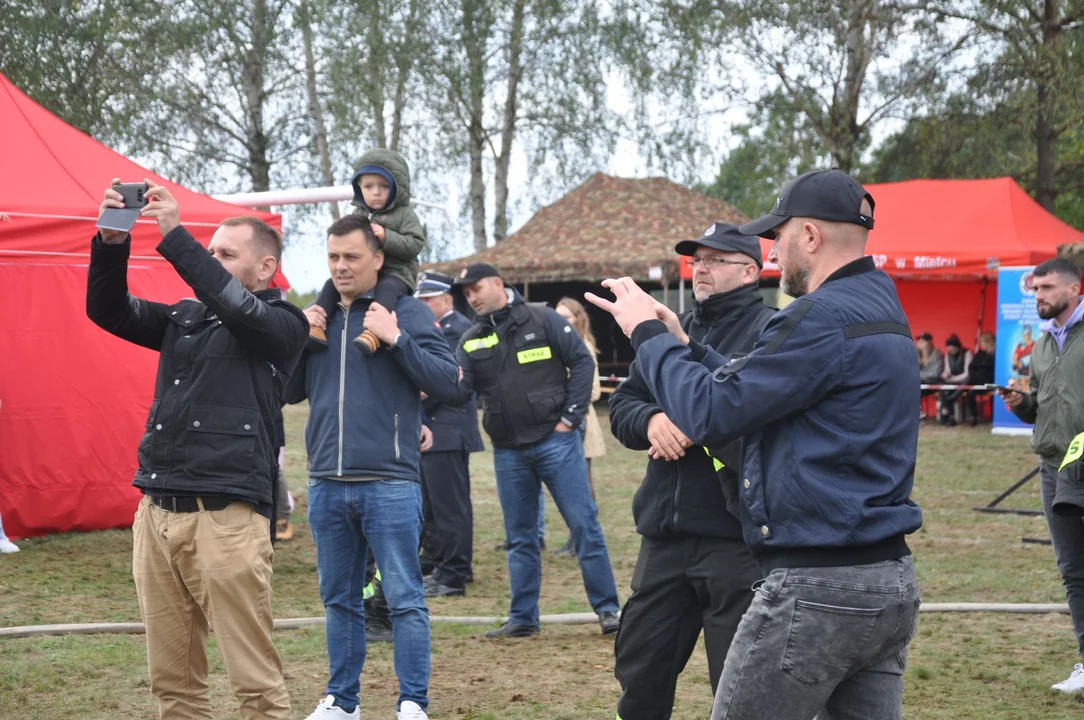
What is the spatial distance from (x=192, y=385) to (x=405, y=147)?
2533 cm

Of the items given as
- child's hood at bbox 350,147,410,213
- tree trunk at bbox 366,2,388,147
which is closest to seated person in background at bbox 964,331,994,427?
tree trunk at bbox 366,2,388,147

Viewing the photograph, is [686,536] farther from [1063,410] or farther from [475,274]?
[475,274]

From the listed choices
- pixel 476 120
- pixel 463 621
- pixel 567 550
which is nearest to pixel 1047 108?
pixel 476 120

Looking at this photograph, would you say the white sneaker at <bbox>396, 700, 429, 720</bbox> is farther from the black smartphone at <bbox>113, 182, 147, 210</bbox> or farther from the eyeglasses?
the black smartphone at <bbox>113, 182, 147, 210</bbox>

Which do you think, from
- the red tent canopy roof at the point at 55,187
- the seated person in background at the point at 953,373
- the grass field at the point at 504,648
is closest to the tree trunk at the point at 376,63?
the seated person in background at the point at 953,373

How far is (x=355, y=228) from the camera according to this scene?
494 centimetres

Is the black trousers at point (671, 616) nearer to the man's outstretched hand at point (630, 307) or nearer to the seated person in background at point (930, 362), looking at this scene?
the man's outstretched hand at point (630, 307)

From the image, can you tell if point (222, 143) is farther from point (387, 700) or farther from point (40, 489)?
point (387, 700)

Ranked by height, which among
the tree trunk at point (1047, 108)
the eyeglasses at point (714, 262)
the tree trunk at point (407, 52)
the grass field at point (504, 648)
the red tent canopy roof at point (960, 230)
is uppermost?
the tree trunk at point (407, 52)

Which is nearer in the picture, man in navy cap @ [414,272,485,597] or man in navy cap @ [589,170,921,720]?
man in navy cap @ [589,170,921,720]

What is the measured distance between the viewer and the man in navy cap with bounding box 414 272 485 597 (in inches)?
322

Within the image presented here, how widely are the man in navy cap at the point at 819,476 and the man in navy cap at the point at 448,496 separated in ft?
17.4

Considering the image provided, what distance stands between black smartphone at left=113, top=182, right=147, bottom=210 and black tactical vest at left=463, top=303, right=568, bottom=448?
3.40 metres

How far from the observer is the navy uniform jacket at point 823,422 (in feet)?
9.12
